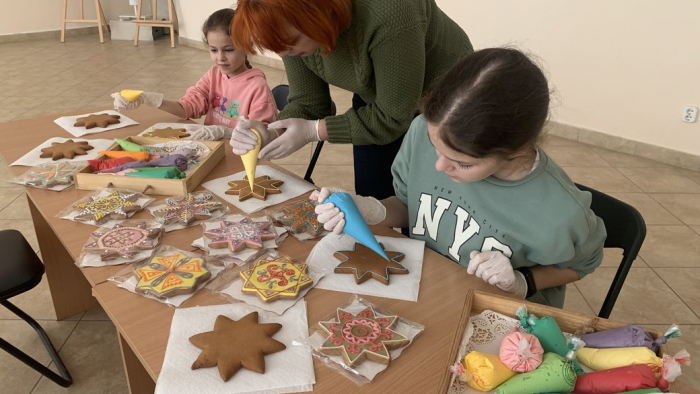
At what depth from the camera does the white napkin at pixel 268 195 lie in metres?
1.42

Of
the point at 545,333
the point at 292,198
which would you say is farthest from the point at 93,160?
the point at 545,333

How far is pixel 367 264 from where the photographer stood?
1153mm

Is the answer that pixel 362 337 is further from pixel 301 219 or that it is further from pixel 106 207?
pixel 106 207

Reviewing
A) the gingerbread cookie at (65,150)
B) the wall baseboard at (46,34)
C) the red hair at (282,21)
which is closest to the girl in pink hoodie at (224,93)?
the gingerbread cookie at (65,150)

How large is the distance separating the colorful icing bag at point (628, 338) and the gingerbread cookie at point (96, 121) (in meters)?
1.76

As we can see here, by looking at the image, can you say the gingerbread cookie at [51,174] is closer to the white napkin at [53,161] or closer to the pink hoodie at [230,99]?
the white napkin at [53,161]

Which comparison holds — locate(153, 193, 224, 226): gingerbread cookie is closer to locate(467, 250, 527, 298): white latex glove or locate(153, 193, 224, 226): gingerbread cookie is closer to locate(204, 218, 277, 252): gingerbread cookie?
locate(204, 218, 277, 252): gingerbread cookie

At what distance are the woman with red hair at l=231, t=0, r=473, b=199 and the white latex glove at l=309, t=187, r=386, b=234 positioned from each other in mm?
299

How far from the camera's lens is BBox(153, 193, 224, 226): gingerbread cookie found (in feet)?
4.31

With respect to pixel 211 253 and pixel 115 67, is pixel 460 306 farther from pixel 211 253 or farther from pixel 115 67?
pixel 115 67

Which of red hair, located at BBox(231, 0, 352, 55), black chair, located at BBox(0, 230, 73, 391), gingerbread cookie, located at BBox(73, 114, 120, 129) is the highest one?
red hair, located at BBox(231, 0, 352, 55)

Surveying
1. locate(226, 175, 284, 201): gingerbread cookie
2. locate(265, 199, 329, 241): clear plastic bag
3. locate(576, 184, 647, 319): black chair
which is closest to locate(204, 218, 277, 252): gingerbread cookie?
locate(265, 199, 329, 241): clear plastic bag

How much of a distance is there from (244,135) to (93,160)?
0.49 meters

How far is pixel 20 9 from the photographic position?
22.6 ft
